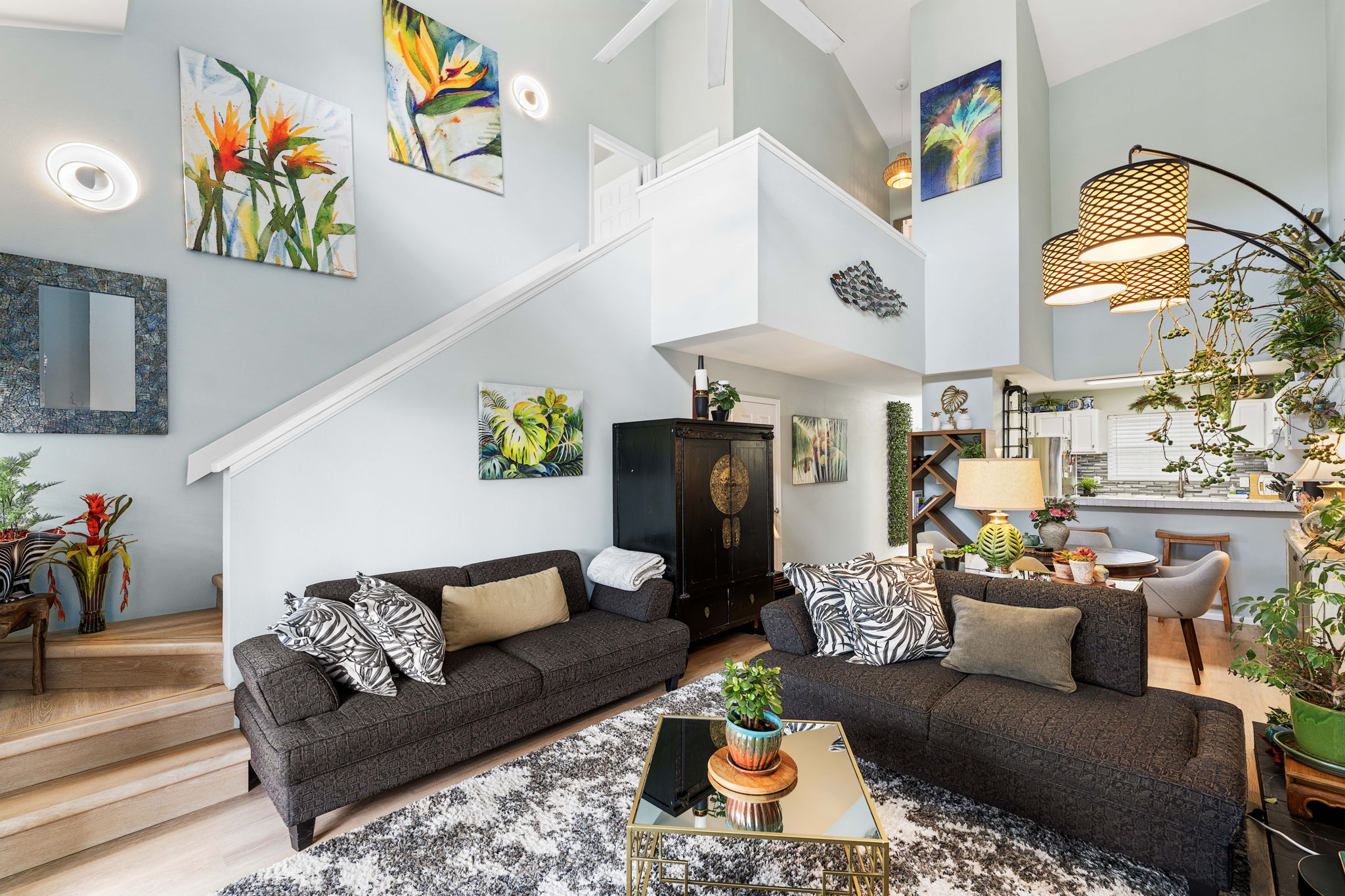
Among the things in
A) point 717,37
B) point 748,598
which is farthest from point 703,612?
point 717,37

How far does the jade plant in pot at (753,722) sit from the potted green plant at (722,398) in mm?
2849

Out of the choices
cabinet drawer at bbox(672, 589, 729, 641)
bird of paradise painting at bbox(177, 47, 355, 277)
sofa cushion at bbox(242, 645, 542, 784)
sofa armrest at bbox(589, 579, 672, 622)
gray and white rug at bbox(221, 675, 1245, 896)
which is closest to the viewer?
gray and white rug at bbox(221, 675, 1245, 896)

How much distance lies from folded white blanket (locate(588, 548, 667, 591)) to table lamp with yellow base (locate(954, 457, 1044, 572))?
70.1 inches

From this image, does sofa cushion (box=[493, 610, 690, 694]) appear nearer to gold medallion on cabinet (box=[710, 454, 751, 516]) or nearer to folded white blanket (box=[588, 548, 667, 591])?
folded white blanket (box=[588, 548, 667, 591])

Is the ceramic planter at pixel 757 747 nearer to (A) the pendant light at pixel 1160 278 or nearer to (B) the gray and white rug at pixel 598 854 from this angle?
(B) the gray and white rug at pixel 598 854

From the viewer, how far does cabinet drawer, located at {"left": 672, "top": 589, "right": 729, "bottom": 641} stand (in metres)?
3.77

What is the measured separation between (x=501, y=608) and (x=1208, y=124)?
714cm

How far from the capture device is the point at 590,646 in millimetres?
3029

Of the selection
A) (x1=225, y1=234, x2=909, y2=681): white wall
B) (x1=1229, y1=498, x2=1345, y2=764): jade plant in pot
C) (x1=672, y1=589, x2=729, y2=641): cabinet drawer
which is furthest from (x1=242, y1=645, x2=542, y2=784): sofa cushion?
(x1=1229, y1=498, x2=1345, y2=764): jade plant in pot

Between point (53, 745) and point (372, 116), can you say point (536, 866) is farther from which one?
point (372, 116)

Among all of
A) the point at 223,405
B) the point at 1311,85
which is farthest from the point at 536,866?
the point at 1311,85

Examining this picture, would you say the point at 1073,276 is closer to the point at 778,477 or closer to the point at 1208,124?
the point at 778,477

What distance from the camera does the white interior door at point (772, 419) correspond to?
17.7ft

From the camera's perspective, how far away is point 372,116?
3996 mm
